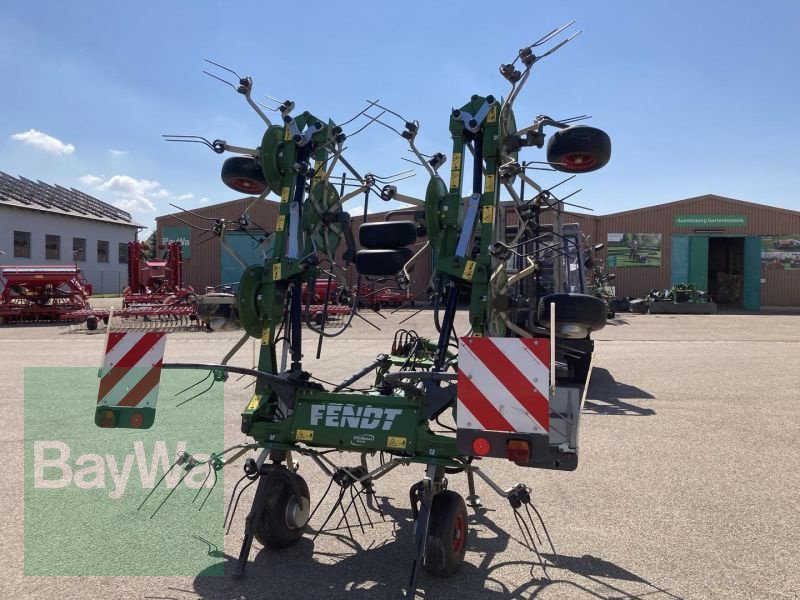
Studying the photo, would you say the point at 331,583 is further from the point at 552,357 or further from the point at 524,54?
the point at 524,54

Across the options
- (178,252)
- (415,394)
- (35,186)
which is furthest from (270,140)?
(35,186)

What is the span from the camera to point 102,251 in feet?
143

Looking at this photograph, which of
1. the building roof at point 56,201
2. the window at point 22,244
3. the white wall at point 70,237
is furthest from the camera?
the building roof at point 56,201

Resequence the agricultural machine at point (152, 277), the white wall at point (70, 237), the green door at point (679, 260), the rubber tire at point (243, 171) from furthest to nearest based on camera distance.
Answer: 1. the white wall at point (70, 237)
2. the green door at point (679, 260)
3. the agricultural machine at point (152, 277)
4. the rubber tire at point (243, 171)

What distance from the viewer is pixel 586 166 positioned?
151 inches

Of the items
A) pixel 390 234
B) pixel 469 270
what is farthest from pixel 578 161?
pixel 390 234

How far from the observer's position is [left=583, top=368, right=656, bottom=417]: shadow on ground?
760 centimetres

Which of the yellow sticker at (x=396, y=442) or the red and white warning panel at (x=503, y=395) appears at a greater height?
the red and white warning panel at (x=503, y=395)

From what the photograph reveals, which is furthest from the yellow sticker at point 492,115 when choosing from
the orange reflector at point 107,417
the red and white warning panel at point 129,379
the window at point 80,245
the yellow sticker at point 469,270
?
the window at point 80,245

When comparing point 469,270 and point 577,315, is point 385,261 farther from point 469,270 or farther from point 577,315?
point 577,315

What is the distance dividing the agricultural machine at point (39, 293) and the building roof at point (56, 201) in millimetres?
18955

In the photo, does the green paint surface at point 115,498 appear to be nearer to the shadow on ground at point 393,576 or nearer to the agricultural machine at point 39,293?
the shadow on ground at point 393,576

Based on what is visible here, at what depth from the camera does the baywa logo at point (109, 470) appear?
A: 15.5 ft

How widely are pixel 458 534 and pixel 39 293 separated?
20.1 meters
